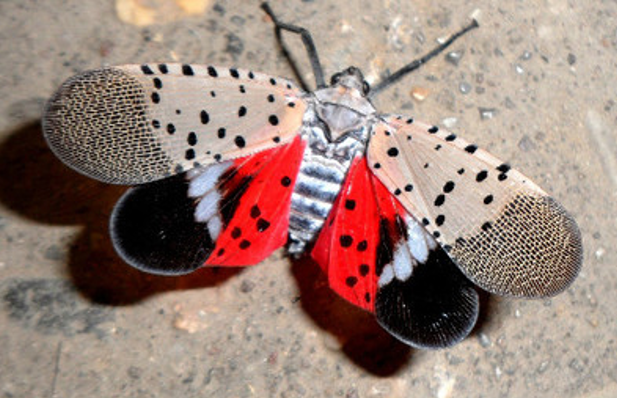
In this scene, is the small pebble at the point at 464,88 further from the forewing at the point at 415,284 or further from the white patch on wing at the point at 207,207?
the white patch on wing at the point at 207,207

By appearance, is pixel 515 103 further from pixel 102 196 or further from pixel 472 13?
pixel 102 196

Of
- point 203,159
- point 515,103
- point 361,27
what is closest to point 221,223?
point 203,159

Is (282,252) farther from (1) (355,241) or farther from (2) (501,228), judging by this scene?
(2) (501,228)

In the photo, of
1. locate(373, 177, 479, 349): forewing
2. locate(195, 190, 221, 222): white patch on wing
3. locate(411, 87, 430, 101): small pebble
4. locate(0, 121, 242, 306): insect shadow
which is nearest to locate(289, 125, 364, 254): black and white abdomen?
locate(373, 177, 479, 349): forewing

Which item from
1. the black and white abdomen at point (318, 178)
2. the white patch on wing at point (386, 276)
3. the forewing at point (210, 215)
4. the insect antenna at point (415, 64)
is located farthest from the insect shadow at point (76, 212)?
the insect antenna at point (415, 64)

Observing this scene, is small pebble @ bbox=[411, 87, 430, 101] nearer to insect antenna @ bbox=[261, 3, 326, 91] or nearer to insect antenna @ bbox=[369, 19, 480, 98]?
insect antenna @ bbox=[369, 19, 480, 98]

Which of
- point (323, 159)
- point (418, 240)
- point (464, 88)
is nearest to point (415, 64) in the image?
point (464, 88)
